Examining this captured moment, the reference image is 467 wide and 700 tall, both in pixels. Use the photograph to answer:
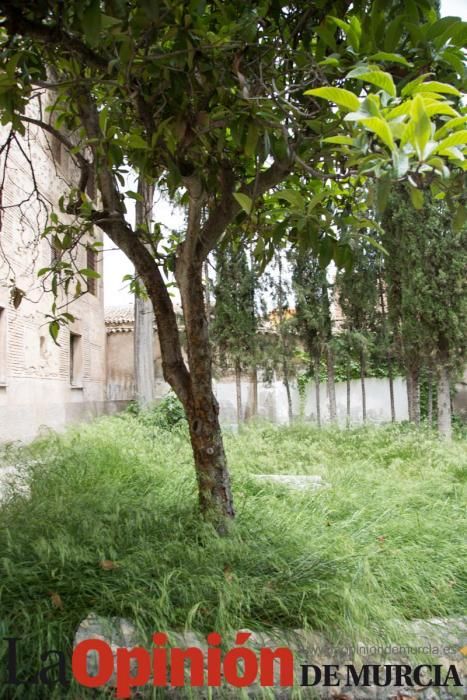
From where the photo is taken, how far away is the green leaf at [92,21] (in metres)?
1.52

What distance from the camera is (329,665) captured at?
2203 mm

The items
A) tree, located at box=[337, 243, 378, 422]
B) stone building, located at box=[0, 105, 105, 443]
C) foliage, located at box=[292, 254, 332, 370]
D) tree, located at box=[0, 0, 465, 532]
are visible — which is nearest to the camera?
tree, located at box=[0, 0, 465, 532]

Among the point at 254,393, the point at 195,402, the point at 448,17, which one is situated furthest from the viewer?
the point at 254,393

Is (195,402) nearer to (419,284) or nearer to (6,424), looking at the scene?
(6,424)

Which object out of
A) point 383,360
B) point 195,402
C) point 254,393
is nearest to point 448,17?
point 195,402

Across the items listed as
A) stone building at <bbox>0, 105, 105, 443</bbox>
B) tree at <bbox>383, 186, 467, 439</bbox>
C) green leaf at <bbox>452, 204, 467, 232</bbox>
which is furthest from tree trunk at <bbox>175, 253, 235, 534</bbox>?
tree at <bbox>383, 186, 467, 439</bbox>

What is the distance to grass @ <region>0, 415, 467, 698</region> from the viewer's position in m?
2.22

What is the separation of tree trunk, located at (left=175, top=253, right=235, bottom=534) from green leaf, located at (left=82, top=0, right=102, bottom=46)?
146 centimetres

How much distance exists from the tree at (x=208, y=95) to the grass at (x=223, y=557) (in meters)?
0.39

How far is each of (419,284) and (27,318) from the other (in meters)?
6.56

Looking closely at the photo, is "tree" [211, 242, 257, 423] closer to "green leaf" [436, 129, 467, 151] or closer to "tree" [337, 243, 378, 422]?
"tree" [337, 243, 378, 422]

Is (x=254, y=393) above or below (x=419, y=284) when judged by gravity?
below

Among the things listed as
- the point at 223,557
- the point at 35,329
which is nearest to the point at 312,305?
the point at 35,329

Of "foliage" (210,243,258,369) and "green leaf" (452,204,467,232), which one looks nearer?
"green leaf" (452,204,467,232)
